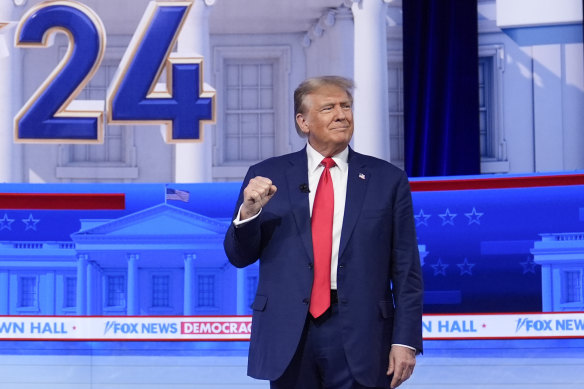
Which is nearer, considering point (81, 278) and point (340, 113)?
point (340, 113)

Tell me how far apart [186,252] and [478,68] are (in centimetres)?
205

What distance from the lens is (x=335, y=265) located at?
193cm

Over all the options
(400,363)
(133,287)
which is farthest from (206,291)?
(400,363)

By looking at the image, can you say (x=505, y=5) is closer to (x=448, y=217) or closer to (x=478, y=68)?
(x=478, y=68)

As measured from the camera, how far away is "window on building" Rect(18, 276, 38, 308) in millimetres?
4730

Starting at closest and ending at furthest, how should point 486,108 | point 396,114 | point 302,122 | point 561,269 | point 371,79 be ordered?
point 302,122 → point 561,269 → point 371,79 → point 486,108 → point 396,114

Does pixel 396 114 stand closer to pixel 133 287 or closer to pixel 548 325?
pixel 548 325

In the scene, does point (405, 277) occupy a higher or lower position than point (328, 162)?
lower

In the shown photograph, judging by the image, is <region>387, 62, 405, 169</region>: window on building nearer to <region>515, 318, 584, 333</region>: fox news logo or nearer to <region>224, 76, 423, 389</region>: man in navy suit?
<region>515, 318, 584, 333</region>: fox news logo

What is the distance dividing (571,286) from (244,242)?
3.17 meters

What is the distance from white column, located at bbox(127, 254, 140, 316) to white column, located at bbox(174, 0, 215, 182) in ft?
1.74

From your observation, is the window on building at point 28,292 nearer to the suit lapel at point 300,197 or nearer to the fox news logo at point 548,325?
the fox news logo at point 548,325

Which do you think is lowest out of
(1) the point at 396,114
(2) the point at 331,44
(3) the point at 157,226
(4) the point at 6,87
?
(3) the point at 157,226

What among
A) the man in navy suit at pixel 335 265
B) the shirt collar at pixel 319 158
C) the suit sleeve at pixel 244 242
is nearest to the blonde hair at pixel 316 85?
the man in navy suit at pixel 335 265
